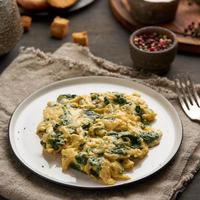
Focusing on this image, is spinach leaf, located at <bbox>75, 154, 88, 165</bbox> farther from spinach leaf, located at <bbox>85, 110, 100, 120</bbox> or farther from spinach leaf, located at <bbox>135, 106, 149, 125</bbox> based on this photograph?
spinach leaf, located at <bbox>135, 106, 149, 125</bbox>

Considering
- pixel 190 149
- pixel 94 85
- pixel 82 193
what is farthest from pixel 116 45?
pixel 82 193

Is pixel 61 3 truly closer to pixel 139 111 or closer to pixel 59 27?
pixel 59 27

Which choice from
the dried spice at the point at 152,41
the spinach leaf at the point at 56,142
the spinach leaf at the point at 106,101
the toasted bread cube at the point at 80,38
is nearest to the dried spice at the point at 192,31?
the dried spice at the point at 152,41

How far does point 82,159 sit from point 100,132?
143mm

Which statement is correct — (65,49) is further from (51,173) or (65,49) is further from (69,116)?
(51,173)

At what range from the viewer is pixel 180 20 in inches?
109

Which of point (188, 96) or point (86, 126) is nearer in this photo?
point (86, 126)

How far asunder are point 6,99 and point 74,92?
28cm

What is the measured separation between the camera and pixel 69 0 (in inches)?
115

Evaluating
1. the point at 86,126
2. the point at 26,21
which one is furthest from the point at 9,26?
the point at 86,126

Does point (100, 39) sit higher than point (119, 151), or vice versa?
point (119, 151)

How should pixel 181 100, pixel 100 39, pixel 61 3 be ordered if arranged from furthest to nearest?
pixel 61 3, pixel 100 39, pixel 181 100

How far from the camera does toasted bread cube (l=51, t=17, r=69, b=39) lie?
108 inches

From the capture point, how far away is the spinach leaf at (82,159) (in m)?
1.85
